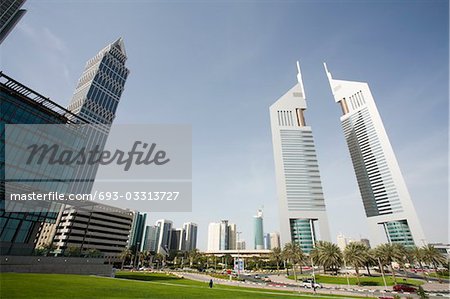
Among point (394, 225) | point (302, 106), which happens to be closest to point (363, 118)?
point (302, 106)

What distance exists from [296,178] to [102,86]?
139 meters

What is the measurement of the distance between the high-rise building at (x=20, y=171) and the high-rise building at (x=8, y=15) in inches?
2787

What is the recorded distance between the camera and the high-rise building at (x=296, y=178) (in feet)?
458

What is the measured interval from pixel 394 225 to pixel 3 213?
7130 inches

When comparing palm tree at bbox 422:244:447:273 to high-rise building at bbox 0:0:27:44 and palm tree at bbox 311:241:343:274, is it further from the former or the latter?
high-rise building at bbox 0:0:27:44

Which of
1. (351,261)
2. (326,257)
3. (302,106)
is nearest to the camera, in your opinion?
(351,261)

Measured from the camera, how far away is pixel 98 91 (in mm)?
139500

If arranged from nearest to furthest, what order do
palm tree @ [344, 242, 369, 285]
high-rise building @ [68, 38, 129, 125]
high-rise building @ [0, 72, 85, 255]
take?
high-rise building @ [0, 72, 85, 255] → palm tree @ [344, 242, 369, 285] → high-rise building @ [68, 38, 129, 125]

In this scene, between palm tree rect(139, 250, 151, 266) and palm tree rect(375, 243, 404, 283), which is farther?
palm tree rect(139, 250, 151, 266)

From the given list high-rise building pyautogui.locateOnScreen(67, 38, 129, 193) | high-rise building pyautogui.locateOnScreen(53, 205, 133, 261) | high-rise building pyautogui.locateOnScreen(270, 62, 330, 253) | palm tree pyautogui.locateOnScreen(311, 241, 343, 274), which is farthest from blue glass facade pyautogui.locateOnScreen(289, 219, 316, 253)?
high-rise building pyautogui.locateOnScreen(67, 38, 129, 193)

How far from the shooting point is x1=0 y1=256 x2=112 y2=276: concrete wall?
3853cm

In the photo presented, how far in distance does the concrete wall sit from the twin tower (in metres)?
108

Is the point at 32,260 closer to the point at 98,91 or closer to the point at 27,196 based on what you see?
the point at 27,196

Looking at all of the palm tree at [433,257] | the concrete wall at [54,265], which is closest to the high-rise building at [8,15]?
the concrete wall at [54,265]
